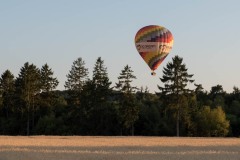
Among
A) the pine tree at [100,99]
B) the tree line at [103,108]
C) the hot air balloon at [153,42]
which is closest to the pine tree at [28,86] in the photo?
the tree line at [103,108]

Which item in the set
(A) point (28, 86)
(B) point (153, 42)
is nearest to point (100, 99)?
(A) point (28, 86)

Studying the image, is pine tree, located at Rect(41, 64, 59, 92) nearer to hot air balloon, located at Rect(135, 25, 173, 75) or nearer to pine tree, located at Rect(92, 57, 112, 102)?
pine tree, located at Rect(92, 57, 112, 102)

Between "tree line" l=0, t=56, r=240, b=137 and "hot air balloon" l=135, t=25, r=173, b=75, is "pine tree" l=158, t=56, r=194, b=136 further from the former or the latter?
"hot air balloon" l=135, t=25, r=173, b=75

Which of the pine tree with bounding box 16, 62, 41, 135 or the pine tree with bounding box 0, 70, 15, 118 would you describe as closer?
the pine tree with bounding box 16, 62, 41, 135

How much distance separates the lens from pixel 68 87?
102 metres

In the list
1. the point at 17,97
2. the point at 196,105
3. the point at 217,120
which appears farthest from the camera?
the point at 17,97

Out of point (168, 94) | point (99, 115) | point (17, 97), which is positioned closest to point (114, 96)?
point (99, 115)

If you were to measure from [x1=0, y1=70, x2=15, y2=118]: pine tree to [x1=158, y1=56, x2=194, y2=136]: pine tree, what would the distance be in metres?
32.6

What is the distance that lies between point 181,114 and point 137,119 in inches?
344

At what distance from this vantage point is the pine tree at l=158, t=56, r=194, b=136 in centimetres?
8762

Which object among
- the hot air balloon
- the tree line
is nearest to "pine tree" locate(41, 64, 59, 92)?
the tree line

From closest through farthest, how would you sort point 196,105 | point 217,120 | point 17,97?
point 217,120 → point 196,105 → point 17,97

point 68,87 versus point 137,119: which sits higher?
point 68,87

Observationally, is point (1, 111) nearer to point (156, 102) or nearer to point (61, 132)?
point (61, 132)
